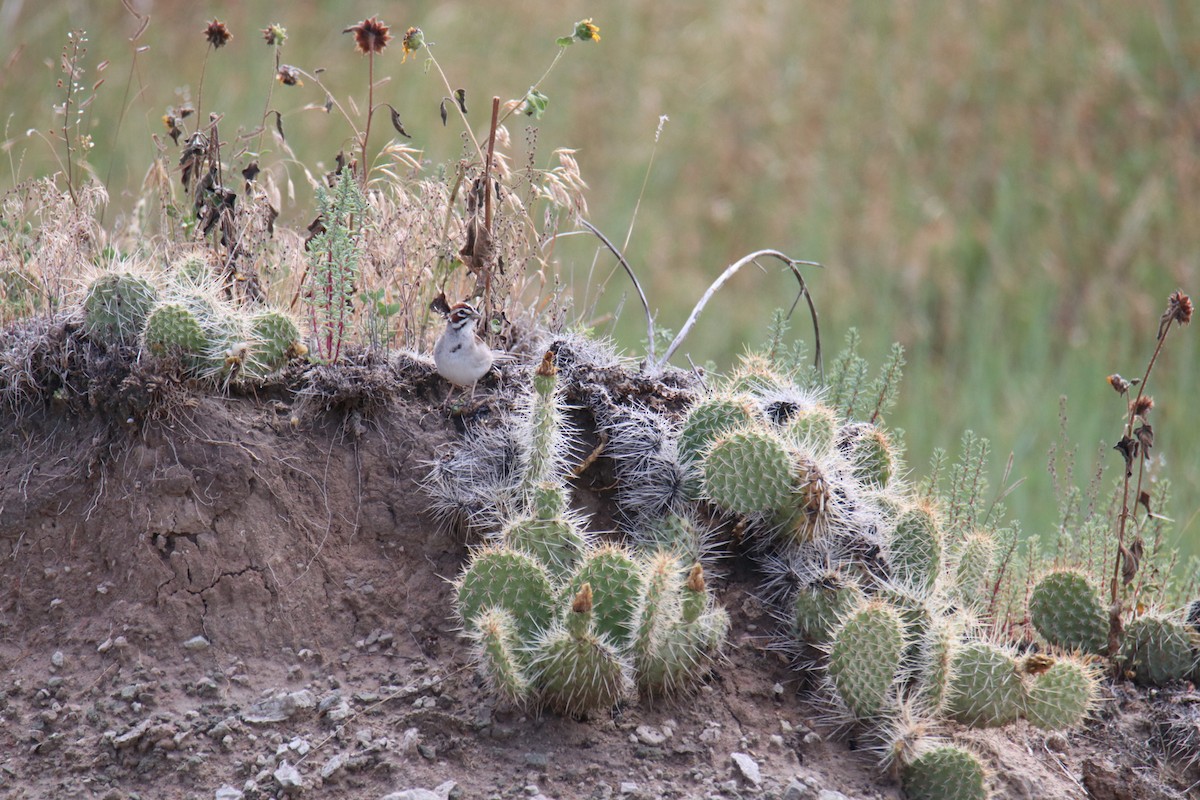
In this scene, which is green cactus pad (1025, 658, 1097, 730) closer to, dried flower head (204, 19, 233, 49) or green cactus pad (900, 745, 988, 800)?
green cactus pad (900, 745, 988, 800)

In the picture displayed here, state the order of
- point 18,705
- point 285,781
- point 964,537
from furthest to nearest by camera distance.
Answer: point 964,537 → point 18,705 → point 285,781

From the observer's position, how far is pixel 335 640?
3.68 m

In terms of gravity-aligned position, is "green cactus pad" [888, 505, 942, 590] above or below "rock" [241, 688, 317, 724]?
above

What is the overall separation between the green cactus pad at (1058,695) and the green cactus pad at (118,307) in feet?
9.74

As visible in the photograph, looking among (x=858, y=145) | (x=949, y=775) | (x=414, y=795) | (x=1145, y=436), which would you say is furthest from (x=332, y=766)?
(x=858, y=145)

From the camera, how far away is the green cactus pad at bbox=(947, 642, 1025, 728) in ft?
11.8

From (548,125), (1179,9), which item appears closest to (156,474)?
(548,125)

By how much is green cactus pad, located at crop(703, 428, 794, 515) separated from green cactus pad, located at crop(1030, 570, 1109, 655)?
43.5 inches

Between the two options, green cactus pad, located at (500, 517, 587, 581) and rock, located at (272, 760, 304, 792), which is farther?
green cactus pad, located at (500, 517, 587, 581)

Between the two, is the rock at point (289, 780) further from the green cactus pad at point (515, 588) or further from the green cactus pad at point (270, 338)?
the green cactus pad at point (270, 338)

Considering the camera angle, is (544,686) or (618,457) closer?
(544,686)

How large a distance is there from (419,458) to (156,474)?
819 mm

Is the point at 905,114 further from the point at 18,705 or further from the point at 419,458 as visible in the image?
the point at 18,705

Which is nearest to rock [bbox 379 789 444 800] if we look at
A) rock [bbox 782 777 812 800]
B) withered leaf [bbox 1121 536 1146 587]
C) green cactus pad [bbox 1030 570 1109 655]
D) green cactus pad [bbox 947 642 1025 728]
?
rock [bbox 782 777 812 800]
